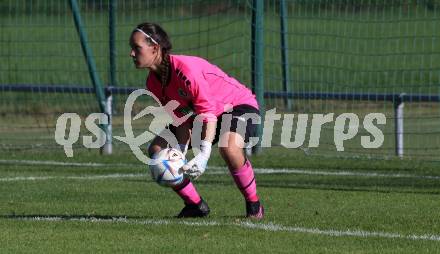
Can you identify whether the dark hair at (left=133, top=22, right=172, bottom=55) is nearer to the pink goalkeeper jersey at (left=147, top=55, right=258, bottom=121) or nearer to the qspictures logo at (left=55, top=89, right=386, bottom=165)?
the pink goalkeeper jersey at (left=147, top=55, right=258, bottom=121)

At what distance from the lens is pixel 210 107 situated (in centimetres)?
830

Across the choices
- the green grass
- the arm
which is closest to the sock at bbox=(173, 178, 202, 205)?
the green grass

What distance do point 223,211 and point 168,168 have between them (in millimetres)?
1263

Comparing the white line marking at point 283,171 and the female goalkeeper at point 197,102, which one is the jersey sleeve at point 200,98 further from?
the white line marking at point 283,171

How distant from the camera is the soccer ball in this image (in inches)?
324

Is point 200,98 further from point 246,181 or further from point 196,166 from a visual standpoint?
point 246,181

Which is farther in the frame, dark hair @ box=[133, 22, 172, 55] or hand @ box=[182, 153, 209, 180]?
dark hair @ box=[133, 22, 172, 55]

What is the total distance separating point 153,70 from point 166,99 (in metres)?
0.24

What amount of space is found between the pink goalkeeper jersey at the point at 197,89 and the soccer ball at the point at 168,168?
356 millimetres

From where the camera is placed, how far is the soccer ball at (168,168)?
8.23m

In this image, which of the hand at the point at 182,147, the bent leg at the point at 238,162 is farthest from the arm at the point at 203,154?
the hand at the point at 182,147

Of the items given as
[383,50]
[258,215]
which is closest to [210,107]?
[258,215]

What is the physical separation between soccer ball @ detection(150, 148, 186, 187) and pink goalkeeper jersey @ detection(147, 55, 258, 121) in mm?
356

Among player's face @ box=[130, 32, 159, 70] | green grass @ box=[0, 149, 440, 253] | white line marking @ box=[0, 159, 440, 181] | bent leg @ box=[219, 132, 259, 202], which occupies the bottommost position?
white line marking @ box=[0, 159, 440, 181]
